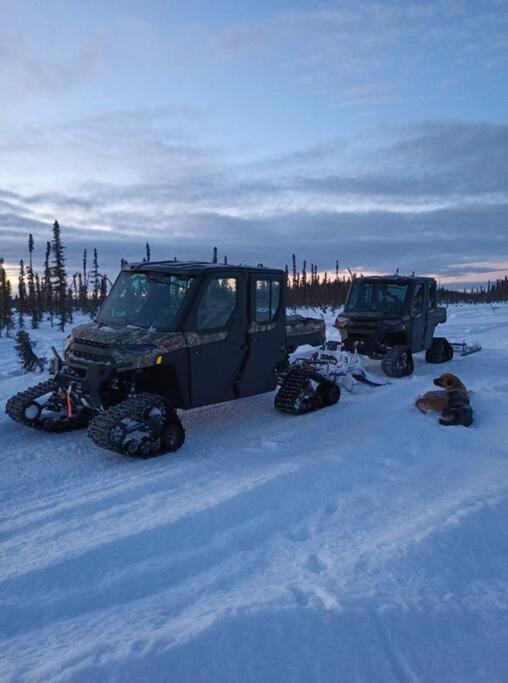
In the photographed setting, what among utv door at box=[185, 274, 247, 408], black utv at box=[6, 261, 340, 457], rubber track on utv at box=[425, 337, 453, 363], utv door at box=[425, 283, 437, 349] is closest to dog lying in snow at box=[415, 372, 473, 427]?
black utv at box=[6, 261, 340, 457]

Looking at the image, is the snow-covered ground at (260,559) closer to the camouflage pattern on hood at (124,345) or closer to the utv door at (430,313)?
the camouflage pattern on hood at (124,345)

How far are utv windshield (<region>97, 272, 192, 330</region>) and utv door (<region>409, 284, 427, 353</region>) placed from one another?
758 centimetres

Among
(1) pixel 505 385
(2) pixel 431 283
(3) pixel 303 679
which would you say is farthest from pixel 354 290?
(3) pixel 303 679

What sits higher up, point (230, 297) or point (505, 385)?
point (230, 297)

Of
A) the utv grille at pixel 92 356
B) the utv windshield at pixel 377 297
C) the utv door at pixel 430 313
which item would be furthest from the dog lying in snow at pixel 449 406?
the utv door at pixel 430 313

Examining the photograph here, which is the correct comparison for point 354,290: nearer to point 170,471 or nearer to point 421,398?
point 421,398

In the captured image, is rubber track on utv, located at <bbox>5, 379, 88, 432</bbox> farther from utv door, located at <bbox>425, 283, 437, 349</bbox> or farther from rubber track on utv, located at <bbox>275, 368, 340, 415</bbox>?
utv door, located at <bbox>425, 283, 437, 349</bbox>

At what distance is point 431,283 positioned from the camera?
1357cm

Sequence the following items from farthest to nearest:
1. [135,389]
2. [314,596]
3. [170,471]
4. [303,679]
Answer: [135,389] → [170,471] → [314,596] → [303,679]

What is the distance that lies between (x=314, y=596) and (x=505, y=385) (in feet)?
23.9

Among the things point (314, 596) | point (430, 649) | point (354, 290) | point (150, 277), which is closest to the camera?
point (430, 649)

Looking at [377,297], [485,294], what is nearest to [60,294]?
[377,297]

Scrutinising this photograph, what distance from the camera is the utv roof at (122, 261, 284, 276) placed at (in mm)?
6789

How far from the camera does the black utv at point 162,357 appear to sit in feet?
19.4
